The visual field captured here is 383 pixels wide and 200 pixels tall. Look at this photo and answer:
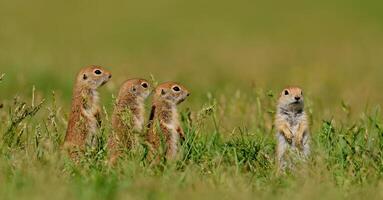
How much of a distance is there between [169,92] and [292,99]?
3.69 feet

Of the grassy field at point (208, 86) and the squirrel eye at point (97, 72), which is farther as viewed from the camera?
the squirrel eye at point (97, 72)

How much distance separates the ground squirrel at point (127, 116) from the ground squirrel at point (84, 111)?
0.24 meters

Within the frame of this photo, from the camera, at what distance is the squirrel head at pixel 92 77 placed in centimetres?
956

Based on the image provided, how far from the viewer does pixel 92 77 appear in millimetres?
9641

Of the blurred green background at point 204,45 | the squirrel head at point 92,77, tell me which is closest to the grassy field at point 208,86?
the blurred green background at point 204,45

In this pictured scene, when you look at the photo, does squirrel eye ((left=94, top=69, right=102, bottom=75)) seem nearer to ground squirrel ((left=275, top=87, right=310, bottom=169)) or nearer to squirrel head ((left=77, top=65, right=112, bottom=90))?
squirrel head ((left=77, top=65, right=112, bottom=90))

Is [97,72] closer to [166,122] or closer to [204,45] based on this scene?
[166,122]

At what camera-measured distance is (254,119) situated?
10586mm

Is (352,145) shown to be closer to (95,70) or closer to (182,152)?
(182,152)

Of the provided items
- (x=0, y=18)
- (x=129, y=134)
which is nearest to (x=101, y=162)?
(x=129, y=134)

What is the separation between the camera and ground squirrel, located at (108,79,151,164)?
8312 mm

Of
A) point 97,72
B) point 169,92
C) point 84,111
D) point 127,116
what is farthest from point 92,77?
point 127,116

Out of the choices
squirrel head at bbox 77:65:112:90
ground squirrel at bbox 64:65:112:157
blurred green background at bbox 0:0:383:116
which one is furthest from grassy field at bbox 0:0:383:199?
squirrel head at bbox 77:65:112:90

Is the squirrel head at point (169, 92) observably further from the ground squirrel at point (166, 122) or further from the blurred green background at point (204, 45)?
the blurred green background at point (204, 45)
